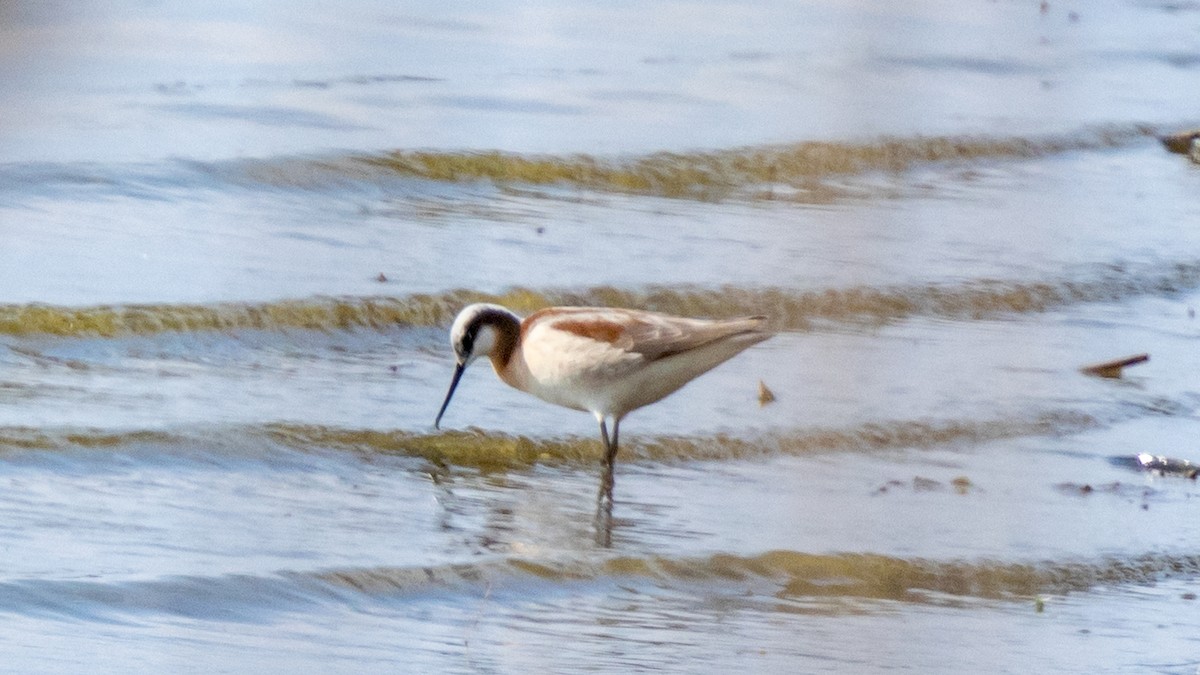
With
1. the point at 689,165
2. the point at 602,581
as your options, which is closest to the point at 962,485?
the point at 602,581

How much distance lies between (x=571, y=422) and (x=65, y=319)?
1841mm

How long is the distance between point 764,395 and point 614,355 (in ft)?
3.19

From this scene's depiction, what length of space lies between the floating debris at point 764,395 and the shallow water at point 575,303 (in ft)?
0.23

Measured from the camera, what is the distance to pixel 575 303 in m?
7.16

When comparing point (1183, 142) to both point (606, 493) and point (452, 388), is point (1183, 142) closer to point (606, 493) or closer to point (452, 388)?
point (452, 388)

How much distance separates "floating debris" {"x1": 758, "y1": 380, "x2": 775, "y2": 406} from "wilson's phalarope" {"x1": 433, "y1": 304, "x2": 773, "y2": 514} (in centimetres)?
66

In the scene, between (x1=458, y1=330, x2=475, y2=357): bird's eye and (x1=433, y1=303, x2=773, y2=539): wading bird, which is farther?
(x1=458, y1=330, x2=475, y2=357): bird's eye

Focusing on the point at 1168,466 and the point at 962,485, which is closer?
the point at 962,485

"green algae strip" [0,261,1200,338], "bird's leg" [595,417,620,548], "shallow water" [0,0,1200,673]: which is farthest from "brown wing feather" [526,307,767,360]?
"green algae strip" [0,261,1200,338]

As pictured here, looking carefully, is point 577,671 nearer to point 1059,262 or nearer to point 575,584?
point 575,584

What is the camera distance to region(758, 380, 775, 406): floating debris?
6.00 meters

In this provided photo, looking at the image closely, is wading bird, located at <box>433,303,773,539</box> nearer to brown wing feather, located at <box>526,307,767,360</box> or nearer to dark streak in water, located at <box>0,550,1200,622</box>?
brown wing feather, located at <box>526,307,767,360</box>

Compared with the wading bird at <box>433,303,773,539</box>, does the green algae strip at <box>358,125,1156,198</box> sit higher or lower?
lower

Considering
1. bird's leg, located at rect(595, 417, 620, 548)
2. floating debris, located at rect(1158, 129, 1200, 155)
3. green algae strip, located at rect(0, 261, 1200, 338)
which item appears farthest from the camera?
floating debris, located at rect(1158, 129, 1200, 155)
